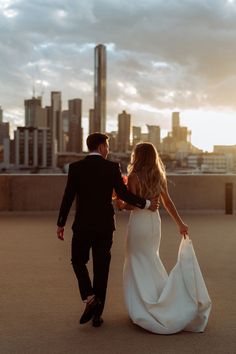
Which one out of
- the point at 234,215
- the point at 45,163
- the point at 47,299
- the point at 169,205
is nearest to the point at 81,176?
the point at 169,205

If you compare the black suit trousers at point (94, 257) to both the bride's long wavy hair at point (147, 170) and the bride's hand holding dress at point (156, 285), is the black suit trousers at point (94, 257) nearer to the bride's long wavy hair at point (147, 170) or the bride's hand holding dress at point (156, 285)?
the bride's hand holding dress at point (156, 285)

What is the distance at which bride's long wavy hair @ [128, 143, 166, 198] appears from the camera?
17.3ft

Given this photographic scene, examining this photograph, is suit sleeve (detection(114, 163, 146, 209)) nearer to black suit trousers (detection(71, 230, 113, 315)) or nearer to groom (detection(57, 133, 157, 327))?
groom (detection(57, 133, 157, 327))

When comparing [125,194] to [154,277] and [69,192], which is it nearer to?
[69,192]

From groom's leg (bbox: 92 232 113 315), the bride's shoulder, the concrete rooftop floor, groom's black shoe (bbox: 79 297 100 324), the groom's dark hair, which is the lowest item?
the concrete rooftop floor

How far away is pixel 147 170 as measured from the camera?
526 cm

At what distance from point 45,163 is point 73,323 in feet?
381

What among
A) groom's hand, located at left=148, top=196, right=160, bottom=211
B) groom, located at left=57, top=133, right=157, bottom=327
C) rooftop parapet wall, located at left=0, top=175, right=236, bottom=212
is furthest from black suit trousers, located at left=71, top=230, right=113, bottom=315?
rooftop parapet wall, located at left=0, top=175, right=236, bottom=212

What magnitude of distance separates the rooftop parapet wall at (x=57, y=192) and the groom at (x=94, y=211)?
34.6 feet

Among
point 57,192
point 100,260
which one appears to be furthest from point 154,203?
point 57,192

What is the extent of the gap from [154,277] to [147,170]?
41.0 inches

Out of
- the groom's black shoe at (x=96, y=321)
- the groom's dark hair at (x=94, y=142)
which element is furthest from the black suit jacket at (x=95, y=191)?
the groom's black shoe at (x=96, y=321)

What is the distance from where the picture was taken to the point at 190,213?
50.8 feet

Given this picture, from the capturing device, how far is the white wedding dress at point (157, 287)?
4980mm
